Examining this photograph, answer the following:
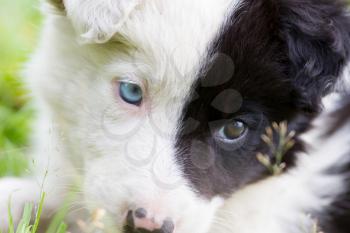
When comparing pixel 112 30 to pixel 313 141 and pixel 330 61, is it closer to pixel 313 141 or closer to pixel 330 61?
pixel 330 61

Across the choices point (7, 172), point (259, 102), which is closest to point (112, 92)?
point (259, 102)

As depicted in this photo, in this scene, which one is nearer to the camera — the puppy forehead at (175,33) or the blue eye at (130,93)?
the puppy forehead at (175,33)

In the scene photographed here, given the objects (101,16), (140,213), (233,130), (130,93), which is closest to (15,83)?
(130,93)

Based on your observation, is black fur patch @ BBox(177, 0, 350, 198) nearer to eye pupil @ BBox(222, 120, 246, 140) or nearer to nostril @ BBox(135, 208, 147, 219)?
eye pupil @ BBox(222, 120, 246, 140)

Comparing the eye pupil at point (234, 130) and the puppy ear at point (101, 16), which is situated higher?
the puppy ear at point (101, 16)

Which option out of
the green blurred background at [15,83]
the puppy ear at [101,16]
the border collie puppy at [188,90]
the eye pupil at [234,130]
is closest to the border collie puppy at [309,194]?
the border collie puppy at [188,90]

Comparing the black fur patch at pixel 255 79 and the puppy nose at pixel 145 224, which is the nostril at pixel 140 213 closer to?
the puppy nose at pixel 145 224

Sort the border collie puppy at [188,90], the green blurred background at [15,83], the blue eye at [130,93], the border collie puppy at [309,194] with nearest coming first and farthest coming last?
the border collie puppy at [188,90], the blue eye at [130,93], the border collie puppy at [309,194], the green blurred background at [15,83]
